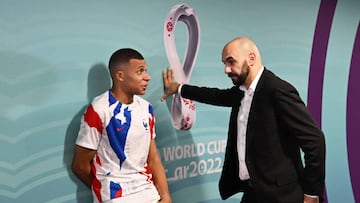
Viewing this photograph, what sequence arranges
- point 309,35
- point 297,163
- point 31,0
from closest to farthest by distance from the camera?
1. point 31,0
2. point 297,163
3. point 309,35

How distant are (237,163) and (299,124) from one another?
0.44 m

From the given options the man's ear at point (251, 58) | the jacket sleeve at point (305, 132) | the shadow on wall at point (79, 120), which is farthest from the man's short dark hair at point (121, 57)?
the jacket sleeve at point (305, 132)

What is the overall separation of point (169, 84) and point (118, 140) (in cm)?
61

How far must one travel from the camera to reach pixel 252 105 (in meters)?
2.38

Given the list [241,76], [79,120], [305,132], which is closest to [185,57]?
[241,76]

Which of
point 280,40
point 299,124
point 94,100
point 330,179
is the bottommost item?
point 330,179

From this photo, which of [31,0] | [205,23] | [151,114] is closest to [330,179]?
[205,23]

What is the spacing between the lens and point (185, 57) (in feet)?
9.53

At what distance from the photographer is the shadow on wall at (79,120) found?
238cm

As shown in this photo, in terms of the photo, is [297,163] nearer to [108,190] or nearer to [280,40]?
[108,190]

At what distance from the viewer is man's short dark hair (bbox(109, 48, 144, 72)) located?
2.35 m

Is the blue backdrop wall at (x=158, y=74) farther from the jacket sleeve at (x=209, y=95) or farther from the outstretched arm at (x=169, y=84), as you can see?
the jacket sleeve at (x=209, y=95)

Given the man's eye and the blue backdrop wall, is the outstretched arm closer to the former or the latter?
the blue backdrop wall

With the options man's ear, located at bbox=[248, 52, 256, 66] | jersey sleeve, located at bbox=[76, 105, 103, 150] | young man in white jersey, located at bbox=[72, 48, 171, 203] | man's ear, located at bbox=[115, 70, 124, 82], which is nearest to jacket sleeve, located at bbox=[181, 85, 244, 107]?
man's ear, located at bbox=[248, 52, 256, 66]
